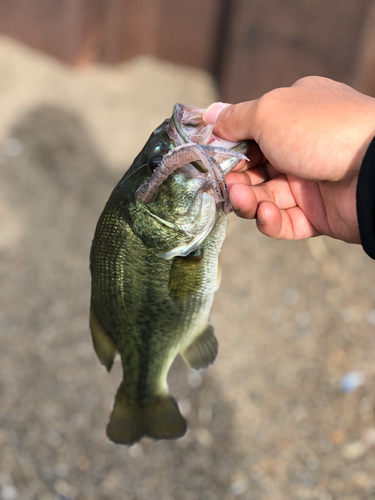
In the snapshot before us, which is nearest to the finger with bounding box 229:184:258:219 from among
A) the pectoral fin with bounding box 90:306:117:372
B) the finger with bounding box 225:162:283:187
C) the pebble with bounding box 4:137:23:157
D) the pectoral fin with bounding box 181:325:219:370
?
the finger with bounding box 225:162:283:187

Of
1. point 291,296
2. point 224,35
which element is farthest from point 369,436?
point 224,35

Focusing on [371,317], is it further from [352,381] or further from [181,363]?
[181,363]

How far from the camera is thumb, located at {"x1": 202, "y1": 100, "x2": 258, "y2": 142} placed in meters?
1.76

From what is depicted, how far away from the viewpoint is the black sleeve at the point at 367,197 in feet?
5.12

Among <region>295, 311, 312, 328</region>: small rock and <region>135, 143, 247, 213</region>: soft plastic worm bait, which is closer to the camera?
<region>135, 143, 247, 213</region>: soft plastic worm bait

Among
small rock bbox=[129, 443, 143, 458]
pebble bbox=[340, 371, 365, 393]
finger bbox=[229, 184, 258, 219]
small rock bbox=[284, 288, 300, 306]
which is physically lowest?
small rock bbox=[129, 443, 143, 458]

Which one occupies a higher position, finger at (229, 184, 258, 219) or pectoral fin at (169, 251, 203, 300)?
finger at (229, 184, 258, 219)

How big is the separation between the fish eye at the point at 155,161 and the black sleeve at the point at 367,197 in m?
0.68

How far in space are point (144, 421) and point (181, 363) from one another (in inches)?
65.6

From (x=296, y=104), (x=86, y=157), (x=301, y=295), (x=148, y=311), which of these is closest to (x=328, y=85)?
(x=296, y=104)

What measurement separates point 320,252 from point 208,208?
317cm

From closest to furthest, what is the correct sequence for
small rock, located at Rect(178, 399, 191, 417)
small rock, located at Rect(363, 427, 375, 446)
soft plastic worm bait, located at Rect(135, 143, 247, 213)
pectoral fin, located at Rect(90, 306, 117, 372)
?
soft plastic worm bait, located at Rect(135, 143, 247, 213) → pectoral fin, located at Rect(90, 306, 117, 372) → small rock, located at Rect(363, 427, 375, 446) → small rock, located at Rect(178, 399, 191, 417)

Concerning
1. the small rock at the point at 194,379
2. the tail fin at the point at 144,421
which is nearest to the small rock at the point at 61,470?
the small rock at the point at 194,379

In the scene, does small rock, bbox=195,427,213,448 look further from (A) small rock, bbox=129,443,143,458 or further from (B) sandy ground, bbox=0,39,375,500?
(A) small rock, bbox=129,443,143,458
